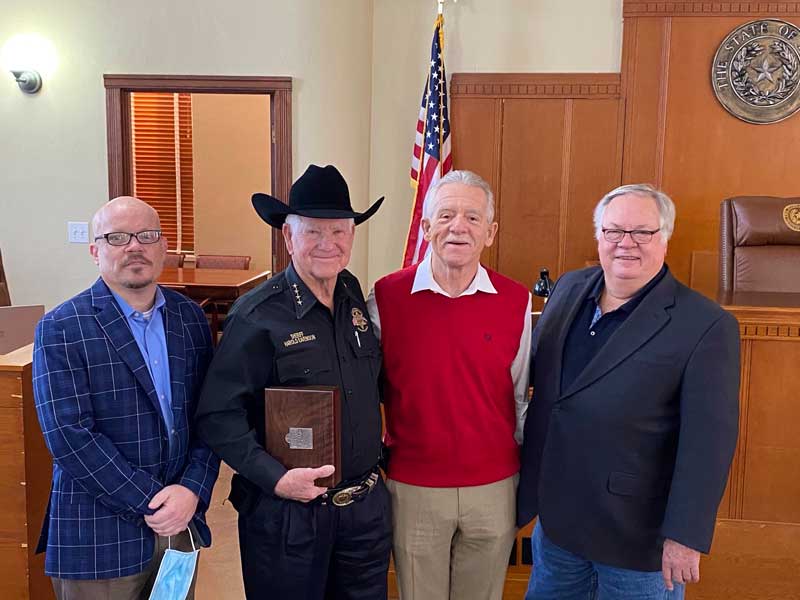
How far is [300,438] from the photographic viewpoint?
1.53 metres

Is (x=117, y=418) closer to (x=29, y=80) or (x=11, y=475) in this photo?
(x=11, y=475)

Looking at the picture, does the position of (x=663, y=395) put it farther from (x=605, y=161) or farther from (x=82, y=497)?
(x=605, y=161)

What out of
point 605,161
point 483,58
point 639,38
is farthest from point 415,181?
point 639,38

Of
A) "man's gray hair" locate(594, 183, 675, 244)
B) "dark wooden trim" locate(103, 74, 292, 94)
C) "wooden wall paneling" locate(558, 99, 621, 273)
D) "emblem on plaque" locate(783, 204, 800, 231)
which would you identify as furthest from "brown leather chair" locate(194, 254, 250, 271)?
"man's gray hair" locate(594, 183, 675, 244)

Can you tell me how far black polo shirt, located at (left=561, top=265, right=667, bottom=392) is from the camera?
164 cm

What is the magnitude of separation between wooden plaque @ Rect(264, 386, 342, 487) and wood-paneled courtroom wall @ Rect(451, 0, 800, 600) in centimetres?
367

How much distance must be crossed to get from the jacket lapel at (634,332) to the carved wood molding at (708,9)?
3.75 m

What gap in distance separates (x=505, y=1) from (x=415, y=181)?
4.52 ft

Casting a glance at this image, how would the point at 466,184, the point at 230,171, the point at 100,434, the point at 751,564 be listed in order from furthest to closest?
the point at 230,171 → the point at 751,564 → the point at 466,184 → the point at 100,434

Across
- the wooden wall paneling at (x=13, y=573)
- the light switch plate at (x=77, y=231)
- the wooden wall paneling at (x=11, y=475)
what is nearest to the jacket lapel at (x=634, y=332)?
the wooden wall paneling at (x=11, y=475)

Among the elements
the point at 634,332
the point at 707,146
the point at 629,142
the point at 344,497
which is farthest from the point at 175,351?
the point at 707,146

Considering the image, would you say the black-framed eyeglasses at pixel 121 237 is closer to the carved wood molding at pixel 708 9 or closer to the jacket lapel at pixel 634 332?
the jacket lapel at pixel 634 332

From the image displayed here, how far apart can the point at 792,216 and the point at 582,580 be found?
2639 mm

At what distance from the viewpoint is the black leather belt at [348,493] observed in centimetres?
160
